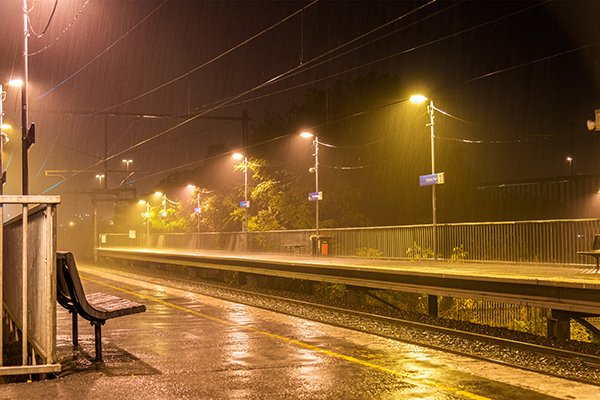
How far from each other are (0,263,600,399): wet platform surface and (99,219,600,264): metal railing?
1403cm

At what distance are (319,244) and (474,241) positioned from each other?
11.1 meters

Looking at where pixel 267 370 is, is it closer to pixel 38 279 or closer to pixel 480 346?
pixel 38 279

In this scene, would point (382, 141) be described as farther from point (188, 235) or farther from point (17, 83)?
point (17, 83)

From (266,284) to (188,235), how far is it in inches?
1298

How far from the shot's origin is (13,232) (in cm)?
745

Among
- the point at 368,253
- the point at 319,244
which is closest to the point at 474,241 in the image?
the point at 368,253

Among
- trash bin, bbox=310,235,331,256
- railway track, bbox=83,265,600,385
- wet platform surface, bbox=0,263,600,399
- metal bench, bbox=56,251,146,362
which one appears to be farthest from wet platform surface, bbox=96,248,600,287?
metal bench, bbox=56,251,146,362

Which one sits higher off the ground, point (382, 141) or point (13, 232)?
point (382, 141)

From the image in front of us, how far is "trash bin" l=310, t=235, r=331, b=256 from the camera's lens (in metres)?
34.5

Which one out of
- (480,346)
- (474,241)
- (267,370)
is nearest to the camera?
(267,370)

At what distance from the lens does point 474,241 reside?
2533 centimetres

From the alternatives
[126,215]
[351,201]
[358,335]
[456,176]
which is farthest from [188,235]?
[358,335]

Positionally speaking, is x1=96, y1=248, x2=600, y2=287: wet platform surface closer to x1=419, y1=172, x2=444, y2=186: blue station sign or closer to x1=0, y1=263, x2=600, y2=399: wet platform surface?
x1=419, y1=172, x2=444, y2=186: blue station sign

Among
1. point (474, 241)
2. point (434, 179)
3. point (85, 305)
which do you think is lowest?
point (85, 305)
